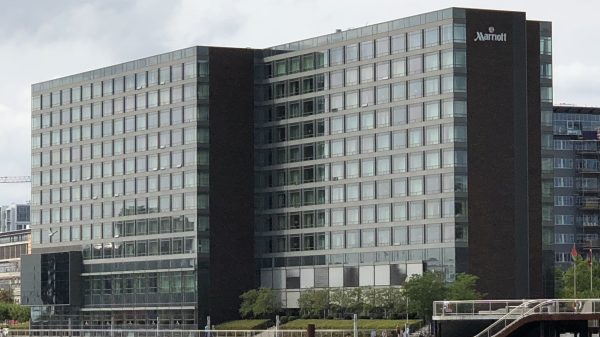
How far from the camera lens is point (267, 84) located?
634 ft

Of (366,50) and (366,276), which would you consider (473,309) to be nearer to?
(366,276)

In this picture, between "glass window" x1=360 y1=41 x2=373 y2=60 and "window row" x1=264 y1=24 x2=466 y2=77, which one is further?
"glass window" x1=360 y1=41 x2=373 y2=60

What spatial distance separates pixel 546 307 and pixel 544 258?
5409 centimetres

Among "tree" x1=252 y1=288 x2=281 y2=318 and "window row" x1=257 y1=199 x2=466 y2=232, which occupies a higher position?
"window row" x1=257 y1=199 x2=466 y2=232

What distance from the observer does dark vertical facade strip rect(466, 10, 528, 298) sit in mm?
170875

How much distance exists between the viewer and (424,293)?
164 meters

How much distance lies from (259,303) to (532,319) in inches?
2647

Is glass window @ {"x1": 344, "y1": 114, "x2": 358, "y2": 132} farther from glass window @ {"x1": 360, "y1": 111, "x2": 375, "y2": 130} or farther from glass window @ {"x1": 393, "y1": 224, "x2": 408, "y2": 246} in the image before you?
→ glass window @ {"x1": 393, "y1": 224, "x2": 408, "y2": 246}

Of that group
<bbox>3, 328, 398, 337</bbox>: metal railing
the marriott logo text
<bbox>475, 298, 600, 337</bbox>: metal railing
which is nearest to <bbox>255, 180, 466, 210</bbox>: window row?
the marriott logo text

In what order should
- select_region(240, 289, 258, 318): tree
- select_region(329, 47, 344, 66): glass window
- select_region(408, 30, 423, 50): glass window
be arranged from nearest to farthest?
select_region(408, 30, 423, 50): glass window, select_region(329, 47, 344, 66): glass window, select_region(240, 289, 258, 318): tree

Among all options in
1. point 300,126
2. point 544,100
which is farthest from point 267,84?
point 544,100

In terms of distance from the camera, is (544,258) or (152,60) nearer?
(544,258)

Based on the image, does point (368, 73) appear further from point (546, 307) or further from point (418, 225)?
point (546, 307)

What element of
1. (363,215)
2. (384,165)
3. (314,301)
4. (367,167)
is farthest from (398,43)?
(314,301)
